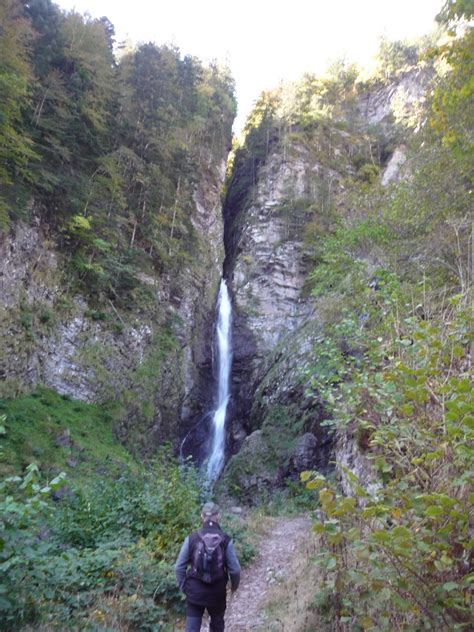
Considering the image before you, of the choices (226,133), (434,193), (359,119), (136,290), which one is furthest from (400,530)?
(359,119)

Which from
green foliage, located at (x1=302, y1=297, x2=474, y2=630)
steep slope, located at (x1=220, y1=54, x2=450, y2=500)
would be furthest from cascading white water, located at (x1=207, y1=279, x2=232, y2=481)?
green foliage, located at (x1=302, y1=297, x2=474, y2=630)

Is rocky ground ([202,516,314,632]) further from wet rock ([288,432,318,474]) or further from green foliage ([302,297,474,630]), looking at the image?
wet rock ([288,432,318,474])

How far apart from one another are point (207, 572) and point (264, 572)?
4011 millimetres

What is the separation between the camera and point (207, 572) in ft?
12.2

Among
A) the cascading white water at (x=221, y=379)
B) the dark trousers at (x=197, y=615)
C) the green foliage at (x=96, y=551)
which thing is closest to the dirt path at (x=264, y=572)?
the green foliage at (x=96, y=551)

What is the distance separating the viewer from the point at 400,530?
2299 mm

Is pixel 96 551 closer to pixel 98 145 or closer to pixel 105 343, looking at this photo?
pixel 105 343

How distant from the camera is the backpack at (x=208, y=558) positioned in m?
3.69

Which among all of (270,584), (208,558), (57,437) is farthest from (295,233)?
(208,558)

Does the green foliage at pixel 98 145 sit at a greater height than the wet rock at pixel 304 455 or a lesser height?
greater

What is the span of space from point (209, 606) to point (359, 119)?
118 ft

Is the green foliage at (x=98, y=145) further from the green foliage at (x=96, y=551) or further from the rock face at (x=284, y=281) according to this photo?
the green foliage at (x=96, y=551)

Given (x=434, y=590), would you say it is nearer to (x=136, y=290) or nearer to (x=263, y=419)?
(x=263, y=419)

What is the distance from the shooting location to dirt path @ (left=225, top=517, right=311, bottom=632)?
5.45 meters
